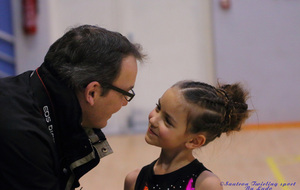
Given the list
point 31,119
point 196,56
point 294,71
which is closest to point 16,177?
point 31,119

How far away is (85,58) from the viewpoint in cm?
183

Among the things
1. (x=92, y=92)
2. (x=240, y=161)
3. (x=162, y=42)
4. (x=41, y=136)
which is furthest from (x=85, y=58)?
(x=162, y=42)

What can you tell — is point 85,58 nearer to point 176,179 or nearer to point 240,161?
point 176,179

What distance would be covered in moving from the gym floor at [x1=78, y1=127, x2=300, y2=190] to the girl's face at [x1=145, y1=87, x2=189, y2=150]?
43.2 inches

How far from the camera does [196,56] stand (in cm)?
671

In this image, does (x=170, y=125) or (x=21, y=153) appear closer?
(x=21, y=153)

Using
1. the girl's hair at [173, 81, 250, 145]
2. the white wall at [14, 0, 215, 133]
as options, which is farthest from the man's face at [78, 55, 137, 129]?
the white wall at [14, 0, 215, 133]

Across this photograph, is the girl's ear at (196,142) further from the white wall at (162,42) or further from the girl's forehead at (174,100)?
the white wall at (162,42)

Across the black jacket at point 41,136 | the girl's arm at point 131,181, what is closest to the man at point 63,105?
the black jacket at point 41,136

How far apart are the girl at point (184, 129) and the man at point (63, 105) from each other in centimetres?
22

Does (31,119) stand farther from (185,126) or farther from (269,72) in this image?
(269,72)

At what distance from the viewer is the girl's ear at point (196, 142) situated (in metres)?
1.88

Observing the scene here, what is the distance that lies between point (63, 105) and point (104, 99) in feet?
0.75

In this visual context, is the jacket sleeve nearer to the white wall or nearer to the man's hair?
the man's hair
